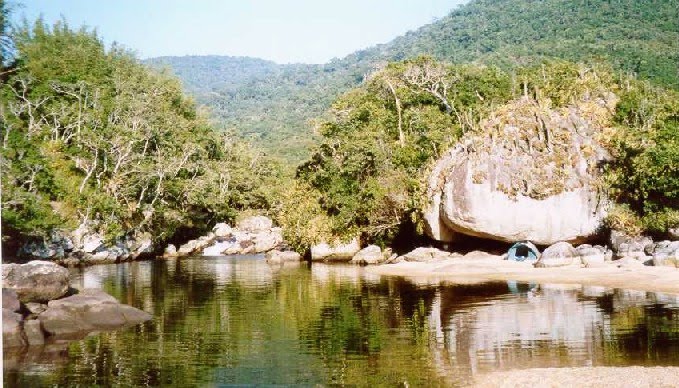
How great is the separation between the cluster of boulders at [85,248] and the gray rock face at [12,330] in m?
27.4

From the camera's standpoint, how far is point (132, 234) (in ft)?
200

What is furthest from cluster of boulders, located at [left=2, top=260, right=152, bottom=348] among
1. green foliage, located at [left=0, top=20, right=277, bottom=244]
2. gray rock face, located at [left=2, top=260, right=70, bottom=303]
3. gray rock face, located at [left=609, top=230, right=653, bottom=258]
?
gray rock face, located at [left=609, top=230, right=653, bottom=258]

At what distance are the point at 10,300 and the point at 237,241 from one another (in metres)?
49.3

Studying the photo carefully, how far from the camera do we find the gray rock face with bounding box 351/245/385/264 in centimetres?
5041

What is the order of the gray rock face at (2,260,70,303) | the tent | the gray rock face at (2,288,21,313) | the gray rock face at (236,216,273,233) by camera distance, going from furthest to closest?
the gray rock face at (236,216,273,233), the tent, the gray rock face at (2,260,70,303), the gray rock face at (2,288,21,313)

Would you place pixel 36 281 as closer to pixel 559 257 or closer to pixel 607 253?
pixel 559 257

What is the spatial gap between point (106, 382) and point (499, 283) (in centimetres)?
2301

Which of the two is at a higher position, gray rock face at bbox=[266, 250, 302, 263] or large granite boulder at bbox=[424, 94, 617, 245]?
large granite boulder at bbox=[424, 94, 617, 245]

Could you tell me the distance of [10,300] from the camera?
22859 mm

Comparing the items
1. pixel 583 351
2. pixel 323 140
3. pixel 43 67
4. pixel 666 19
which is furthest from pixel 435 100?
pixel 666 19

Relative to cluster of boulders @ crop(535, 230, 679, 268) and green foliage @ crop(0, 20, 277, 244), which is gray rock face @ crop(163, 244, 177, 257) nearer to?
green foliage @ crop(0, 20, 277, 244)

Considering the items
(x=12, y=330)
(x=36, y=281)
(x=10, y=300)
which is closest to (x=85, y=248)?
(x=36, y=281)

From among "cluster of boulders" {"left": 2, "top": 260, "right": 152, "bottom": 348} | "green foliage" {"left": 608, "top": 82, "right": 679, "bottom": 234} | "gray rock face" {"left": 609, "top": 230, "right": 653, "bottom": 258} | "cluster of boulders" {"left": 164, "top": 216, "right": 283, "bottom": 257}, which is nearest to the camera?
"cluster of boulders" {"left": 2, "top": 260, "right": 152, "bottom": 348}

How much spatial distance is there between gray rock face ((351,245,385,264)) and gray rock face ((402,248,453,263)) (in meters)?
3.52
